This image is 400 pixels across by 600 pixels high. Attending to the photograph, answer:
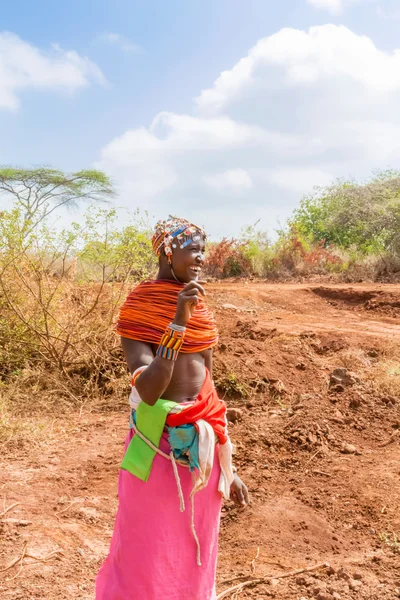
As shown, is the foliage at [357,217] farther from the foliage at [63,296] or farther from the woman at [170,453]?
the woman at [170,453]

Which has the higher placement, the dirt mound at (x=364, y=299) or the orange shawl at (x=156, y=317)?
the orange shawl at (x=156, y=317)

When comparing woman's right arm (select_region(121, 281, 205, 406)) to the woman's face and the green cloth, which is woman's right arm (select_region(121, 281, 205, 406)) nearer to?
the green cloth

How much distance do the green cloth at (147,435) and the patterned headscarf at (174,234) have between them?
19.1 inches

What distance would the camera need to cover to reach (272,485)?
3711 mm

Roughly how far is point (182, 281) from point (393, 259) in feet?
42.2

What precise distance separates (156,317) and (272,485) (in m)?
2.24

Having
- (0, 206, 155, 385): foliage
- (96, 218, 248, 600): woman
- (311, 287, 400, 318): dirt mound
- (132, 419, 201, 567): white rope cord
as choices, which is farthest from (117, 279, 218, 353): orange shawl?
(311, 287, 400, 318): dirt mound

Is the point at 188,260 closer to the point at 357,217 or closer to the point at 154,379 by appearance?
the point at 154,379

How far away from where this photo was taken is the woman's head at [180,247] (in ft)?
6.20

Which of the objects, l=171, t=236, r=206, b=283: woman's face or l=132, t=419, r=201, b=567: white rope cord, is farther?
l=171, t=236, r=206, b=283: woman's face

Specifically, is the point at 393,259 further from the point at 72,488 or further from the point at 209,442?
the point at 209,442

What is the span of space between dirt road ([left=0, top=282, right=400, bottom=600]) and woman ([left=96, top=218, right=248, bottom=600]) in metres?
0.89

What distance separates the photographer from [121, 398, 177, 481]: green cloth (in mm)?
1792

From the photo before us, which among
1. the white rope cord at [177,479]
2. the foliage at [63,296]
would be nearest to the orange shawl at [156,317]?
the white rope cord at [177,479]
